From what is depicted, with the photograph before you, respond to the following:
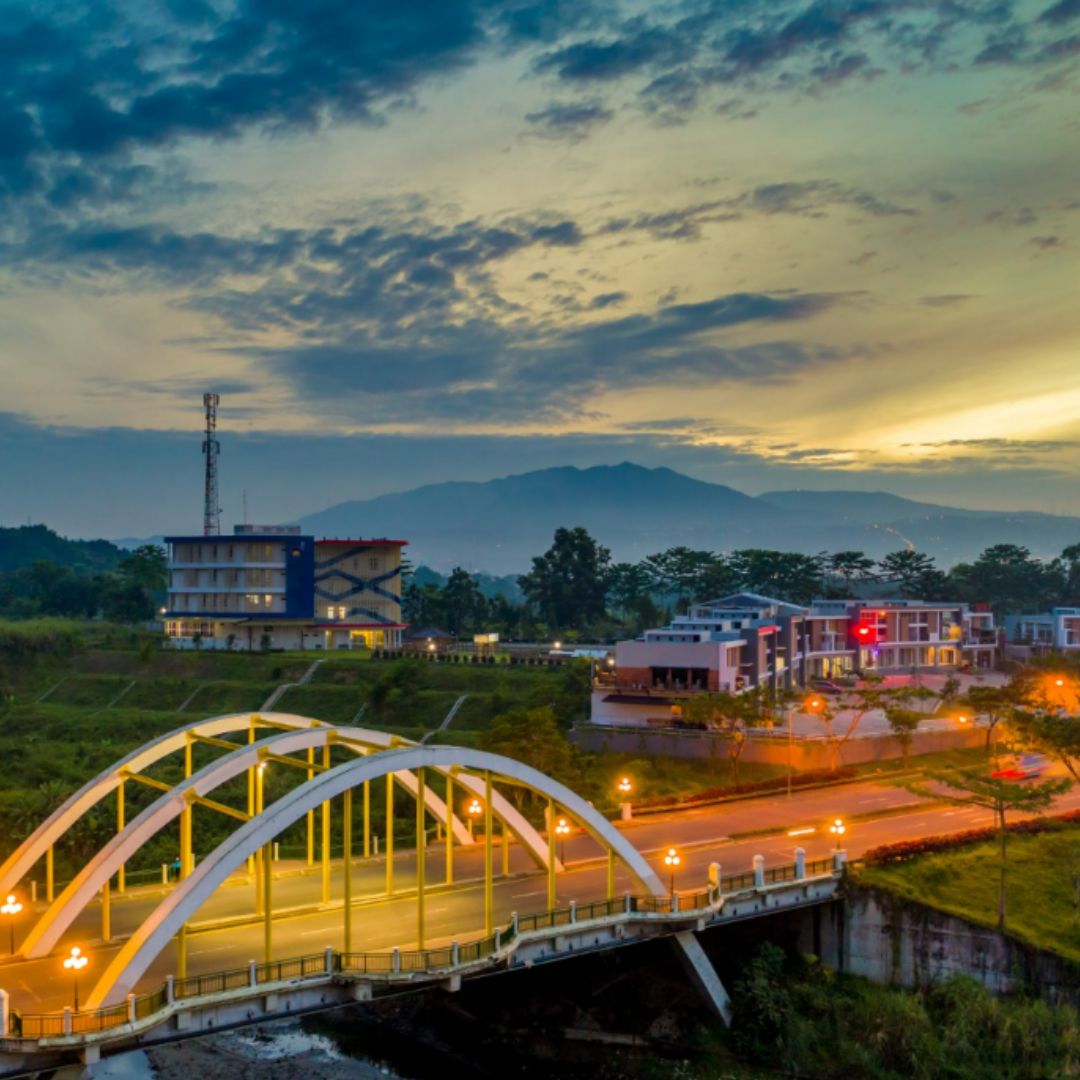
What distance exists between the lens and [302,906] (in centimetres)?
3192

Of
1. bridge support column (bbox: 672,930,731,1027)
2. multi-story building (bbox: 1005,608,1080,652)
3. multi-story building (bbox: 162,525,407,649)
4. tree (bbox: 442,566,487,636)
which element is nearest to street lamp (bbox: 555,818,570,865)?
bridge support column (bbox: 672,930,731,1027)

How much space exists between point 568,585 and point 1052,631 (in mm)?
42253

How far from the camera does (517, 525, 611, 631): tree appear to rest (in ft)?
369

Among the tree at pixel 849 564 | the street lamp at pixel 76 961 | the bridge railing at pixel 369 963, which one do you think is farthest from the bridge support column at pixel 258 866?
the tree at pixel 849 564

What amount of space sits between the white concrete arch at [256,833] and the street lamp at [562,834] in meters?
5.30

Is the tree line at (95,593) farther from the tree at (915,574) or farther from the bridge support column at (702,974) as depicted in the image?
the bridge support column at (702,974)

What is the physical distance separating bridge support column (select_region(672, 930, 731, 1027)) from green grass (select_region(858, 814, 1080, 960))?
585cm

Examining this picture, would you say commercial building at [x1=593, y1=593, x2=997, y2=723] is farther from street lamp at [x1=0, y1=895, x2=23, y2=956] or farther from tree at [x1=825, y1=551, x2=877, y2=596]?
street lamp at [x1=0, y1=895, x2=23, y2=956]

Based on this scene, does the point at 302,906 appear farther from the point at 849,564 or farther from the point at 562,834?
the point at 849,564

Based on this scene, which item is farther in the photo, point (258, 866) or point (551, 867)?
point (258, 866)

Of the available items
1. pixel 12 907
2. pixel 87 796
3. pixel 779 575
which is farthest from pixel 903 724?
pixel 779 575

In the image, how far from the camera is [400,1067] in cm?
3294

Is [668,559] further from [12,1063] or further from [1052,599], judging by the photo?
[12,1063]

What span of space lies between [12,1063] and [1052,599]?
125 m
